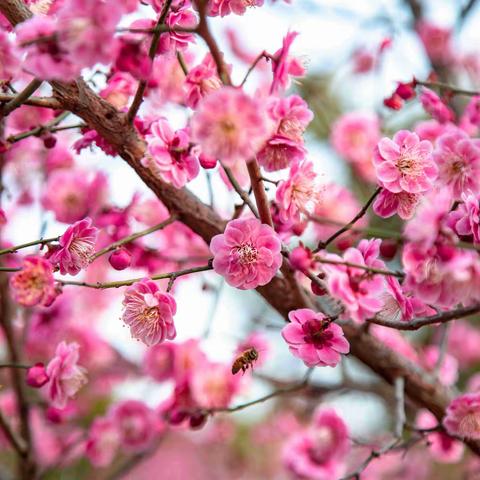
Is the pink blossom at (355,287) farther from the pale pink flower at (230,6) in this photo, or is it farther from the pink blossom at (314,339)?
the pale pink flower at (230,6)

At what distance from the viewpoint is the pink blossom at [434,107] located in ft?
4.61

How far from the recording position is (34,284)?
0.99 meters

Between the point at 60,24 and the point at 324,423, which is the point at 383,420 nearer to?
the point at 324,423

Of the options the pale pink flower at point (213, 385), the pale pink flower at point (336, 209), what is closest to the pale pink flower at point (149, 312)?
the pale pink flower at point (213, 385)

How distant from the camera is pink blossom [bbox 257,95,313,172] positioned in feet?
3.41

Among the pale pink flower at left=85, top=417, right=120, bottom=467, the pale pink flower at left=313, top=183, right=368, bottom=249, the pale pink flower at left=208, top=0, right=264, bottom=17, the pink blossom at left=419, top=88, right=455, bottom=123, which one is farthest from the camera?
the pale pink flower at left=313, top=183, right=368, bottom=249

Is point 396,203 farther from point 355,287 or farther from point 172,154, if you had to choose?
point 172,154

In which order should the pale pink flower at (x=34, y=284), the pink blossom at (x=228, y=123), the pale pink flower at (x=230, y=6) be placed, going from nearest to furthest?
the pink blossom at (x=228, y=123) → the pale pink flower at (x=34, y=284) → the pale pink flower at (x=230, y=6)

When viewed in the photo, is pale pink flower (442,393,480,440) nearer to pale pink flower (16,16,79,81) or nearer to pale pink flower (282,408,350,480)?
pale pink flower (282,408,350,480)

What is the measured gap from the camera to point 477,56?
321 cm

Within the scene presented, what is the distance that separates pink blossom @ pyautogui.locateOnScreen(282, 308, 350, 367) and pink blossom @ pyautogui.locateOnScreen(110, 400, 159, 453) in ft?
3.25

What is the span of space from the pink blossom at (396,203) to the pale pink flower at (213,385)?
85 cm

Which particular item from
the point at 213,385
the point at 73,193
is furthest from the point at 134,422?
the point at 73,193

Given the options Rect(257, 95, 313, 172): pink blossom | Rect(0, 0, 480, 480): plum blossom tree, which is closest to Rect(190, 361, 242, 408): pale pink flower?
Rect(0, 0, 480, 480): plum blossom tree
